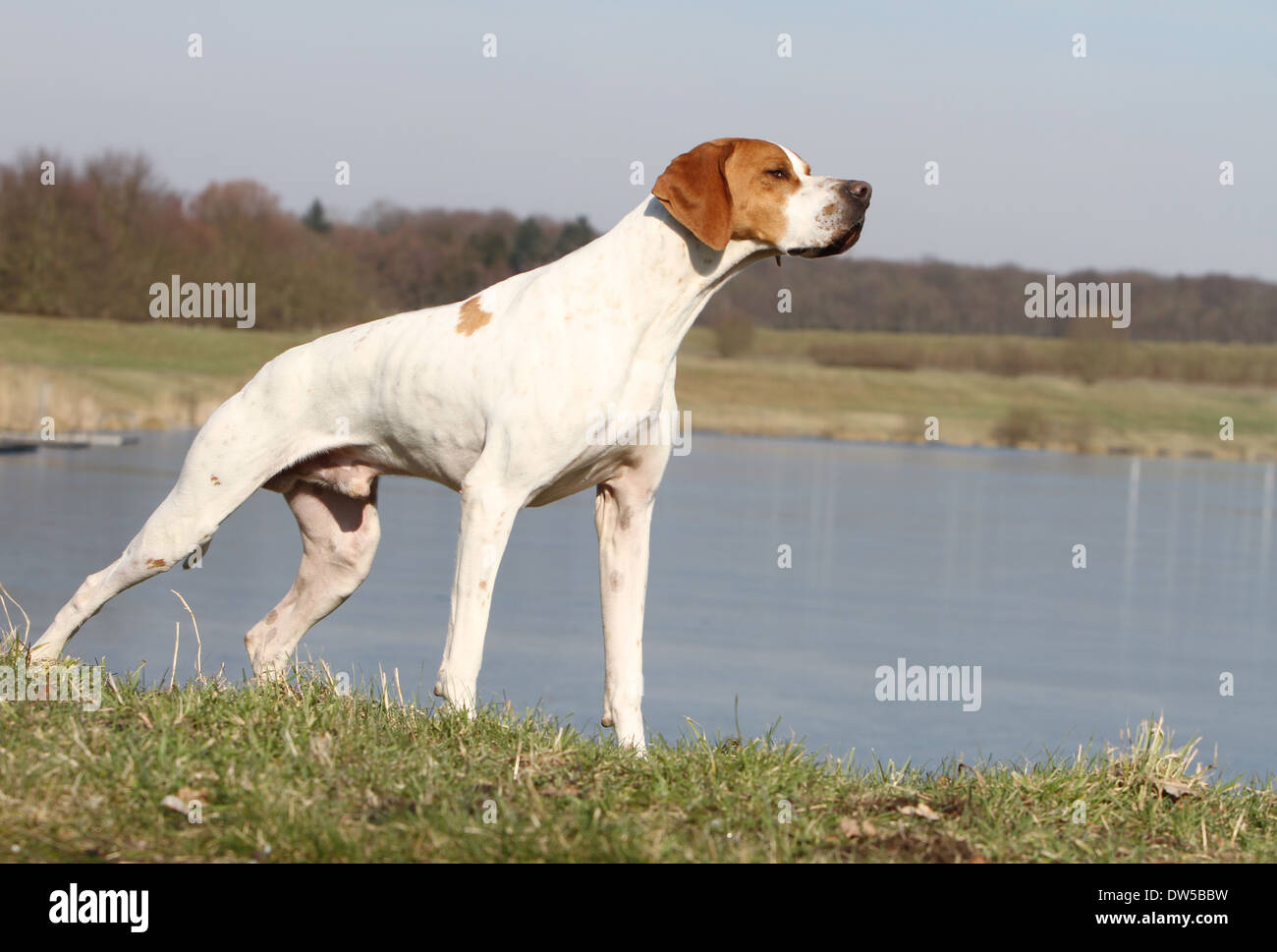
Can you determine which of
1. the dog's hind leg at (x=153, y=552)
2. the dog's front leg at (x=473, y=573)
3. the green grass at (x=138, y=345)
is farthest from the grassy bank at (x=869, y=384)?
the dog's front leg at (x=473, y=573)

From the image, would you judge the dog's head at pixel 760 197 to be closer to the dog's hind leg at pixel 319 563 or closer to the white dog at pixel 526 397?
the white dog at pixel 526 397

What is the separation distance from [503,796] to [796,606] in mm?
8048

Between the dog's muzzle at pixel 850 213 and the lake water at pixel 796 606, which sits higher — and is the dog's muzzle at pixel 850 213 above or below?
above

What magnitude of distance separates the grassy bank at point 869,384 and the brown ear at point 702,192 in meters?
23.1

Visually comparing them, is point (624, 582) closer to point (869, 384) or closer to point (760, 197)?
point (760, 197)

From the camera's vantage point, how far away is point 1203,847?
382 cm

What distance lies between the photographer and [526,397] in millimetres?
4715

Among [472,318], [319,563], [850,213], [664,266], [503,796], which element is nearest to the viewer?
[503,796]

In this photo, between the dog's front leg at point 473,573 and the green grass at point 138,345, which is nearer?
the dog's front leg at point 473,573

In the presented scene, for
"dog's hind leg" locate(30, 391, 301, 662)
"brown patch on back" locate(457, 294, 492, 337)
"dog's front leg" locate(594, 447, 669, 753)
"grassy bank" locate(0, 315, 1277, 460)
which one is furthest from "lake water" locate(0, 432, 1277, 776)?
"grassy bank" locate(0, 315, 1277, 460)

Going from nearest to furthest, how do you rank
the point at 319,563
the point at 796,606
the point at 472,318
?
the point at 472,318 → the point at 319,563 → the point at 796,606

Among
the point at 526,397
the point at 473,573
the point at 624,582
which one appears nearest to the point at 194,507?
the point at 473,573

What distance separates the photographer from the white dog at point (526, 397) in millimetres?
4707
